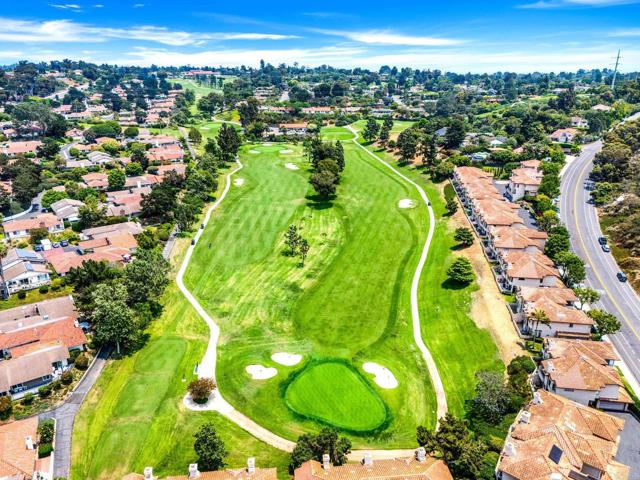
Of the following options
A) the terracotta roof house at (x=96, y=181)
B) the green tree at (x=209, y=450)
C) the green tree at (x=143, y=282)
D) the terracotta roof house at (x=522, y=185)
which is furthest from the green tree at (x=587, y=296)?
the terracotta roof house at (x=96, y=181)

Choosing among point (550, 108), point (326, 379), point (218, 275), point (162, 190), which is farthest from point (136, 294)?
point (550, 108)

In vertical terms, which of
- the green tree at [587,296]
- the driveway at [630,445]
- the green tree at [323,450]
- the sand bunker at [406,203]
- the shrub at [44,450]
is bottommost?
the shrub at [44,450]

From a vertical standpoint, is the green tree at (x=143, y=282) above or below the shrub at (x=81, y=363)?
above

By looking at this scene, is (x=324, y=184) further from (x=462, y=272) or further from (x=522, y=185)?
(x=462, y=272)

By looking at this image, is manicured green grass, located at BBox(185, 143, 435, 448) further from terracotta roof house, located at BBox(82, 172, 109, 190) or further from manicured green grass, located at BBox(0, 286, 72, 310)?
terracotta roof house, located at BBox(82, 172, 109, 190)

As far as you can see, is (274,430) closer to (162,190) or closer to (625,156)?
(162,190)

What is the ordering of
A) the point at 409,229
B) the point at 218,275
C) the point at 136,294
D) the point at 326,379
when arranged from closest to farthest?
the point at 326,379 < the point at 136,294 < the point at 218,275 < the point at 409,229

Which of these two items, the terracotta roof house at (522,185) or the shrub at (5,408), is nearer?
the shrub at (5,408)

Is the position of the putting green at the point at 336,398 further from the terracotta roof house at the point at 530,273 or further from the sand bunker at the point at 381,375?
the terracotta roof house at the point at 530,273
